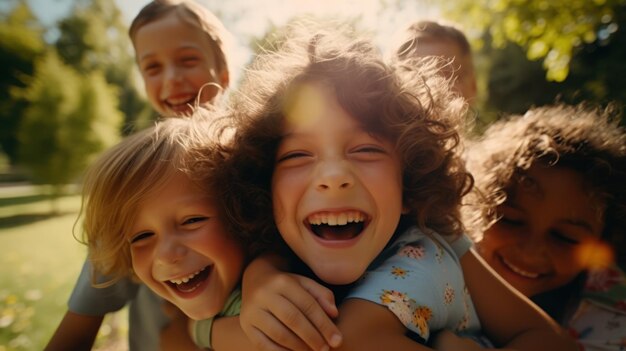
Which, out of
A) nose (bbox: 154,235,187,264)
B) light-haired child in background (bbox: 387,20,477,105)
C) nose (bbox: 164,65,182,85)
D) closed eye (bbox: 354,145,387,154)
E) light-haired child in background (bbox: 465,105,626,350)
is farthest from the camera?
light-haired child in background (bbox: 387,20,477,105)

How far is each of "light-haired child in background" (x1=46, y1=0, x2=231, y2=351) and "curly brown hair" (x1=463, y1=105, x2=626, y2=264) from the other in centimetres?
138

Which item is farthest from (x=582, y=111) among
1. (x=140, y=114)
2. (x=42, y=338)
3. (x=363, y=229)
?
(x=140, y=114)

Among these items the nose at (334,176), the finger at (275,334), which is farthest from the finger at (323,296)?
the nose at (334,176)

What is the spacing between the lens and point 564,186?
6.35 ft

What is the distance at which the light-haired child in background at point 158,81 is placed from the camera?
2.06 metres

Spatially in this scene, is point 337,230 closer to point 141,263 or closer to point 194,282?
point 194,282

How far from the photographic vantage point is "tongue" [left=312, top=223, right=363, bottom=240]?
141 centimetres

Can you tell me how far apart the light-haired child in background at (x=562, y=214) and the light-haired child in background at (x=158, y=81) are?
1460mm

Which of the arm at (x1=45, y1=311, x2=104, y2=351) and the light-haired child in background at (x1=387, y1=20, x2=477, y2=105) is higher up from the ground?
the light-haired child in background at (x1=387, y1=20, x2=477, y2=105)

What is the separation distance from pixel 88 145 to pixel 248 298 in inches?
905

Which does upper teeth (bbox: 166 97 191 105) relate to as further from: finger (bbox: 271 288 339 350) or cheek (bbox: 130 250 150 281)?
finger (bbox: 271 288 339 350)

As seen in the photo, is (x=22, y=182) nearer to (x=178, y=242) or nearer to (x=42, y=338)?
(x=42, y=338)

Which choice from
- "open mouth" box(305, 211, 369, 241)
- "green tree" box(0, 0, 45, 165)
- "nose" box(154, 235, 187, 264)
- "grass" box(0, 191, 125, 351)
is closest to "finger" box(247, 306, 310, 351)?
"open mouth" box(305, 211, 369, 241)

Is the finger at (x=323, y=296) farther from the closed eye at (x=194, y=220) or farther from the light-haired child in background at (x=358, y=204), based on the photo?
the closed eye at (x=194, y=220)
